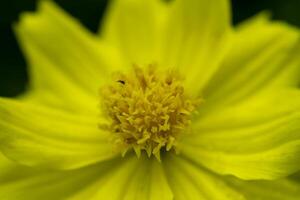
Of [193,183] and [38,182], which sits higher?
[38,182]

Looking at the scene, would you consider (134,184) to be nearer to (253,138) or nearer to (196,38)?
(253,138)

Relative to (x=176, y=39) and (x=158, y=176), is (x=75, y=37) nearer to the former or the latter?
(x=176, y=39)

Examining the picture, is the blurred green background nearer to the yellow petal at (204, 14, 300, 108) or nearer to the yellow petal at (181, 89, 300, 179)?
the yellow petal at (204, 14, 300, 108)

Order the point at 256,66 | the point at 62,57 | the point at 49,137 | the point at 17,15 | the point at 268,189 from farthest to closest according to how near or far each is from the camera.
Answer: the point at 17,15, the point at 62,57, the point at 256,66, the point at 49,137, the point at 268,189

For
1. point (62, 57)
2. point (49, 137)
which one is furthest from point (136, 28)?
point (49, 137)

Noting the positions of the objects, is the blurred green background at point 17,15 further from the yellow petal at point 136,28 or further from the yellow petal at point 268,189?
the yellow petal at point 268,189

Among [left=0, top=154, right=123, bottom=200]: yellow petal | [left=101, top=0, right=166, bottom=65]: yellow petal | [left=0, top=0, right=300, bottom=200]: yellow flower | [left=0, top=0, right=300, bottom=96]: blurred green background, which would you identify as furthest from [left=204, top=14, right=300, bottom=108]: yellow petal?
[left=0, top=0, right=300, bottom=96]: blurred green background
